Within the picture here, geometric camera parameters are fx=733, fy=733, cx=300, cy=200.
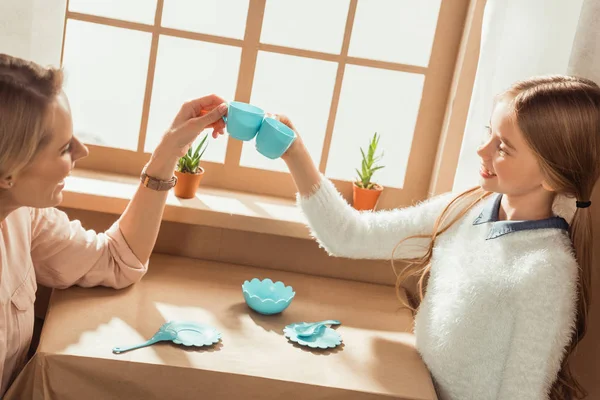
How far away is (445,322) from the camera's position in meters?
1.58

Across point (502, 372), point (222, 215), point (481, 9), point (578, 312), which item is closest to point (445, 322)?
point (502, 372)

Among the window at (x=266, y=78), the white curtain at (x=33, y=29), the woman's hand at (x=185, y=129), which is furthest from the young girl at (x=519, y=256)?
the white curtain at (x=33, y=29)

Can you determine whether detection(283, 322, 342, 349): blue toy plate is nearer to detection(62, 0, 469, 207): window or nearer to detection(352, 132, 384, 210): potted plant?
detection(352, 132, 384, 210): potted plant

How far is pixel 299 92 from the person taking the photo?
7.32ft

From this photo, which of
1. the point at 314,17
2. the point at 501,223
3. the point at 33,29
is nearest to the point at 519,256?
the point at 501,223

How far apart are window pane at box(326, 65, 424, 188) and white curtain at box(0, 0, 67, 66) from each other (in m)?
0.79

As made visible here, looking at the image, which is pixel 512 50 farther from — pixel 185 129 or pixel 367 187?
pixel 185 129

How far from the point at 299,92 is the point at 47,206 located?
0.99m

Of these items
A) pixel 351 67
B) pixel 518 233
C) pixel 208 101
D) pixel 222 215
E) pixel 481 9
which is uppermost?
pixel 481 9

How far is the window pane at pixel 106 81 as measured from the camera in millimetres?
2109

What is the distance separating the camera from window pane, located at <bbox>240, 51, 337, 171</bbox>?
2.10 meters

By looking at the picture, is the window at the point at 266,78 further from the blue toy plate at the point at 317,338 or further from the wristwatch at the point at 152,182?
the blue toy plate at the point at 317,338

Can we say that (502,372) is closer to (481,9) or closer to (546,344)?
(546,344)

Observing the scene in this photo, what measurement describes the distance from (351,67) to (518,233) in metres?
0.81
